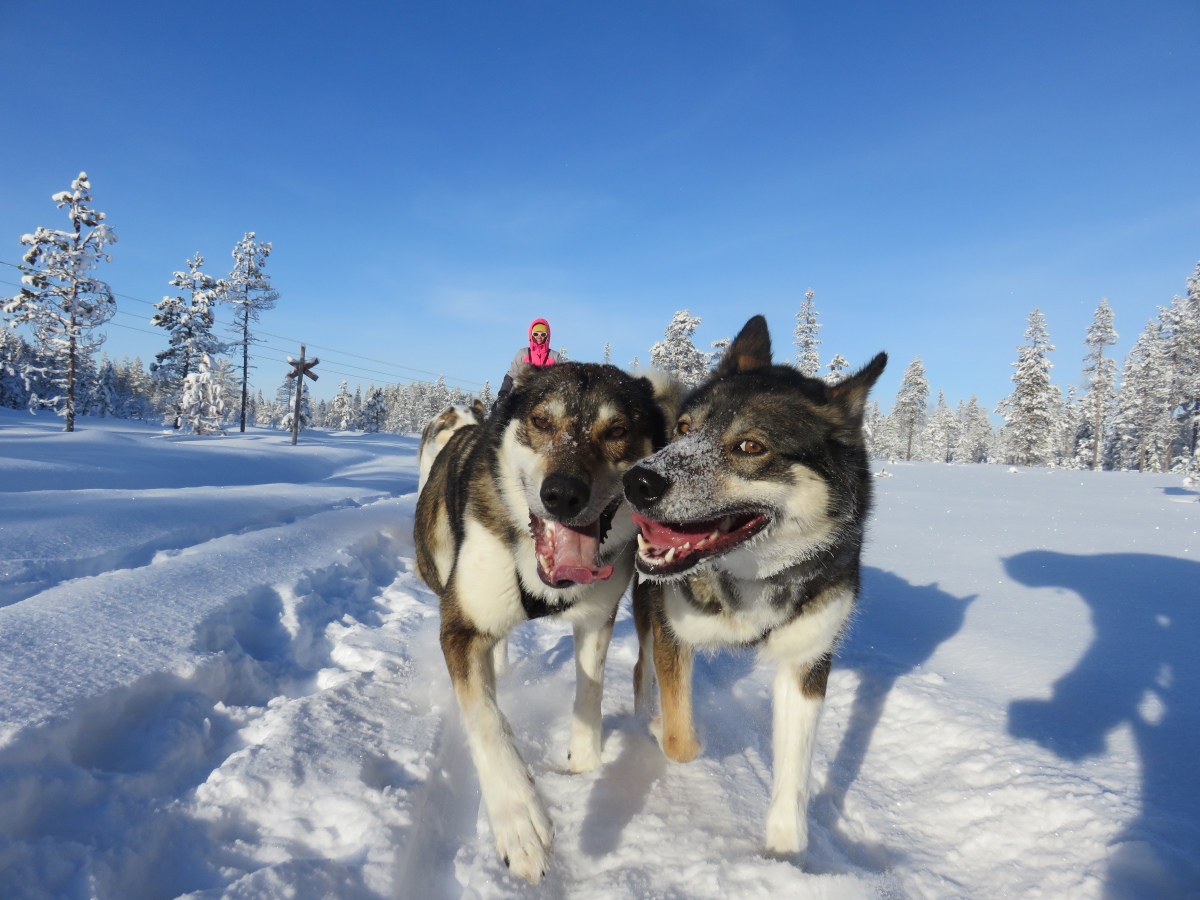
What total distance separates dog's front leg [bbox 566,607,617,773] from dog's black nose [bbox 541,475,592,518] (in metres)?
0.83

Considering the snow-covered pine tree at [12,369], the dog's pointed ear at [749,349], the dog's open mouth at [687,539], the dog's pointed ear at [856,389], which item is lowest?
the dog's open mouth at [687,539]

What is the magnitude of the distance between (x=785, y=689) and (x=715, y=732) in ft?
2.86

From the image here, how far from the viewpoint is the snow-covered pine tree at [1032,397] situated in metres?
43.4

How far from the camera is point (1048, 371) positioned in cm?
4344

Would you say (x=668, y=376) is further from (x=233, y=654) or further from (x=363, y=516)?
(x=363, y=516)

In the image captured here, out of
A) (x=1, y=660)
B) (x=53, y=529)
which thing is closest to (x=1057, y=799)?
(x=1, y=660)

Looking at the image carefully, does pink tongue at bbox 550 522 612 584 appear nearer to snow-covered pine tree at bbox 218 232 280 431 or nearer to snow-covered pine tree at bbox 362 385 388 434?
snow-covered pine tree at bbox 218 232 280 431

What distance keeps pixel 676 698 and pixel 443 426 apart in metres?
4.56

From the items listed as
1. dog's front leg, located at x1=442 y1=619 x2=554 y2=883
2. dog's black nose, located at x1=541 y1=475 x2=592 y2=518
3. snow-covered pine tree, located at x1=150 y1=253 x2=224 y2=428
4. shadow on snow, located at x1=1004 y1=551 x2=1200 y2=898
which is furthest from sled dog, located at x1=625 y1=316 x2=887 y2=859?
snow-covered pine tree, located at x1=150 y1=253 x2=224 y2=428

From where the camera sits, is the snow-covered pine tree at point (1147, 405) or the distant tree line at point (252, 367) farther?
the snow-covered pine tree at point (1147, 405)

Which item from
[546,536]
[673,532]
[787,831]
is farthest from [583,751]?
[673,532]

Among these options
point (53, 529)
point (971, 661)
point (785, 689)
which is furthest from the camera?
point (53, 529)

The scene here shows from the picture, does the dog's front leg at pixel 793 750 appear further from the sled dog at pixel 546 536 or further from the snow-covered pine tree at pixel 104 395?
the snow-covered pine tree at pixel 104 395

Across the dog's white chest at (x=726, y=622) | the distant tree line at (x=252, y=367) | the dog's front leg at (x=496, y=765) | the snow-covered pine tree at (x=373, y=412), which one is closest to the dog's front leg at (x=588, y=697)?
the dog's white chest at (x=726, y=622)
